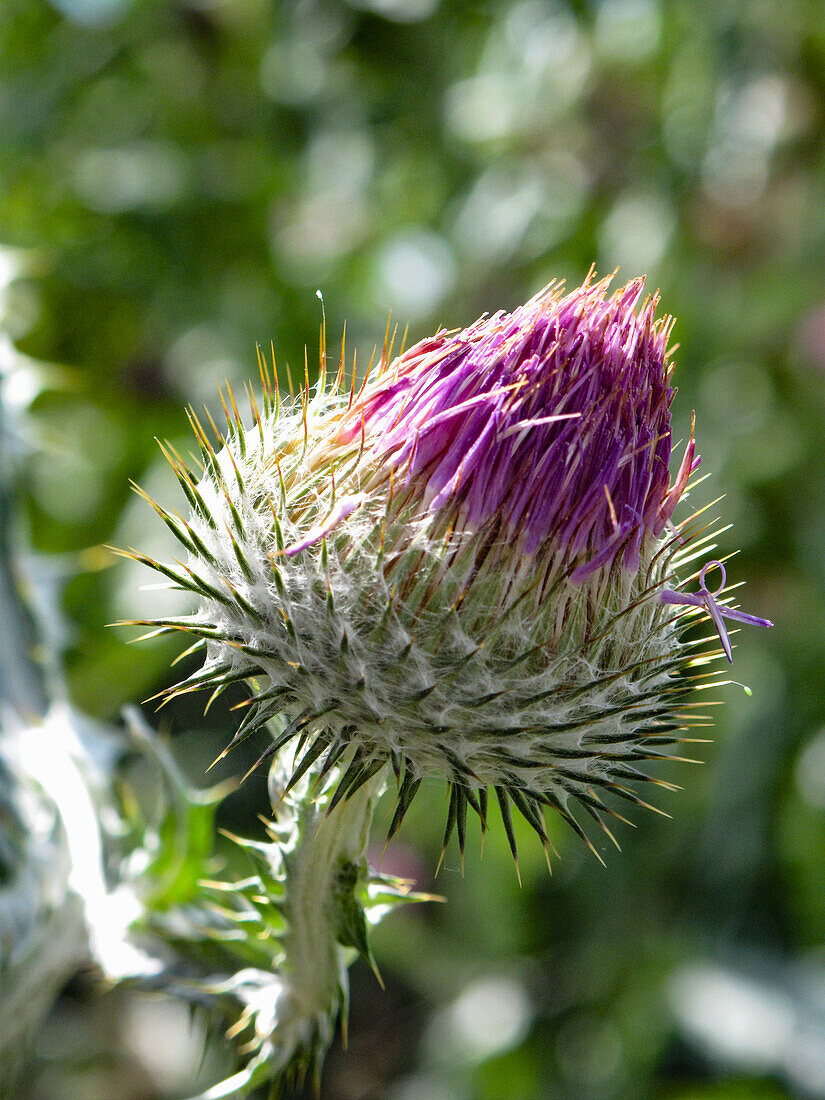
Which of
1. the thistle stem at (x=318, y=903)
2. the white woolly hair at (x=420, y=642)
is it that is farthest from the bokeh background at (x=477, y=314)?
the white woolly hair at (x=420, y=642)

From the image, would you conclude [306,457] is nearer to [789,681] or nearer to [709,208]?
[789,681]

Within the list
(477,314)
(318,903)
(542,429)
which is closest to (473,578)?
(542,429)

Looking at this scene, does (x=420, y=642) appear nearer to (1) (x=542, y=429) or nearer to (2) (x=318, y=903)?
(1) (x=542, y=429)

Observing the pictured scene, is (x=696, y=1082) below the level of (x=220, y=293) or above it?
below

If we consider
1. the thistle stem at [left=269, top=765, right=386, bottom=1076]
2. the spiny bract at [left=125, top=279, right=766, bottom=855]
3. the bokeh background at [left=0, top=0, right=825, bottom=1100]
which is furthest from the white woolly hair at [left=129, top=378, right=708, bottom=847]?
the bokeh background at [left=0, top=0, right=825, bottom=1100]

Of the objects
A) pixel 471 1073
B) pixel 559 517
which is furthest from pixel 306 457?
pixel 471 1073

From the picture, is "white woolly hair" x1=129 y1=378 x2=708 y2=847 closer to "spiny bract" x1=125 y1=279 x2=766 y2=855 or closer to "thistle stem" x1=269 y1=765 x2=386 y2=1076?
"spiny bract" x1=125 y1=279 x2=766 y2=855

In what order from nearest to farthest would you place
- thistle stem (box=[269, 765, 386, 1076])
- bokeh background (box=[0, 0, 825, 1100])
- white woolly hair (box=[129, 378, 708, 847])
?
1. white woolly hair (box=[129, 378, 708, 847])
2. thistle stem (box=[269, 765, 386, 1076])
3. bokeh background (box=[0, 0, 825, 1100])

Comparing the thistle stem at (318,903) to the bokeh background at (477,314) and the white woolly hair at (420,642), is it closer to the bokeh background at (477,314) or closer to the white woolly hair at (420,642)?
the white woolly hair at (420,642)
